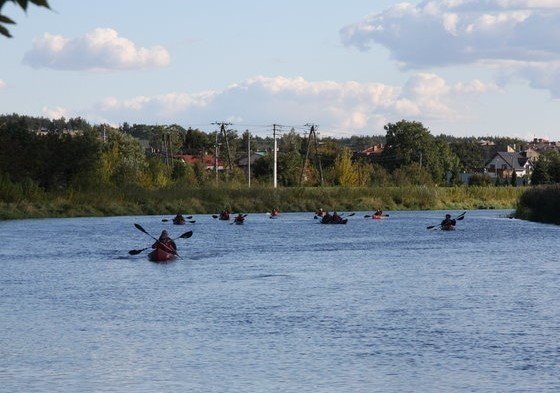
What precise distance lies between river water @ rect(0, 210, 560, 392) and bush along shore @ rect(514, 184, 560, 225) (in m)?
22.1

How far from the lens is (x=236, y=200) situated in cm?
9819

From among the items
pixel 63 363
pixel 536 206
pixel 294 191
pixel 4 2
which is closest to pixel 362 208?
pixel 294 191

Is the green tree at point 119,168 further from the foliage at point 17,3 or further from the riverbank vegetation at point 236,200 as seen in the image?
the foliage at point 17,3

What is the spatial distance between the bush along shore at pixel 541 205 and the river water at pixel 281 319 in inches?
871

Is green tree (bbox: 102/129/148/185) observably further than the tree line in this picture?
Yes

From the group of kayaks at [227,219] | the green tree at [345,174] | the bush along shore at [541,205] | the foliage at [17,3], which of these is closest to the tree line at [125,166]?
the green tree at [345,174]

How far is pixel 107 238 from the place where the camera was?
59969 mm

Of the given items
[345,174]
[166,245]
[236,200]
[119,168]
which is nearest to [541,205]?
[236,200]

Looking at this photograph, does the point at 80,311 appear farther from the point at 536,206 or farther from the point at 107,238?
the point at 536,206

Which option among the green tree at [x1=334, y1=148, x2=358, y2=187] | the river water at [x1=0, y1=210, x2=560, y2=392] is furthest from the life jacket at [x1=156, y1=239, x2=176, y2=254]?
the green tree at [x1=334, y1=148, x2=358, y2=187]

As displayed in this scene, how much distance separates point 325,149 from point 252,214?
273ft

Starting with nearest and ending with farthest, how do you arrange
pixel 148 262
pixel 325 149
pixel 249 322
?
pixel 249 322
pixel 148 262
pixel 325 149

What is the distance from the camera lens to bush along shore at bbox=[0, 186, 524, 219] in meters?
86.1

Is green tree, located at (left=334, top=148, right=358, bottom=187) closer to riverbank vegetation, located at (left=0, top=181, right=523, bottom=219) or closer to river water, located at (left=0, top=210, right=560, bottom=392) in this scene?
riverbank vegetation, located at (left=0, top=181, right=523, bottom=219)
